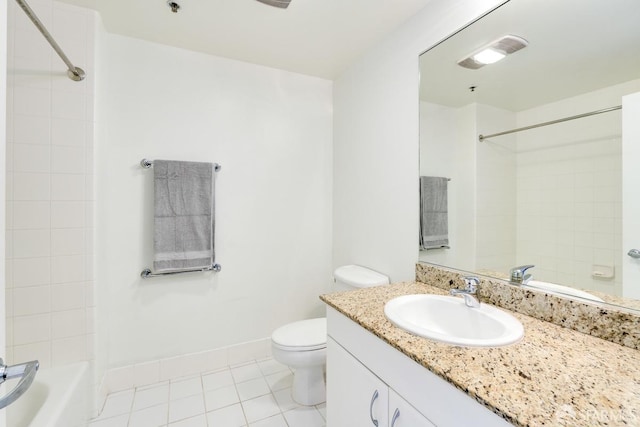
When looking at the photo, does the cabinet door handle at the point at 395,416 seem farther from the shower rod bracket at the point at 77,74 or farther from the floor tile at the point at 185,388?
the shower rod bracket at the point at 77,74

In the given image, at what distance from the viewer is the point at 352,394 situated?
109cm

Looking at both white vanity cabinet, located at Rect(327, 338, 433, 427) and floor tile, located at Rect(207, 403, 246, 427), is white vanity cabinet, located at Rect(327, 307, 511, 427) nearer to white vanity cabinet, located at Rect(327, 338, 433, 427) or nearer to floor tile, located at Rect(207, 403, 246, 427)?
white vanity cabinet, located at Rect(327, 338, 433, 427)

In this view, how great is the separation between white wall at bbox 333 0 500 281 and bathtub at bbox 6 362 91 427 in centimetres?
175

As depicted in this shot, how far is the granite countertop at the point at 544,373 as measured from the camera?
56cm

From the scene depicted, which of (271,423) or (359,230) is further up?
(359,230)

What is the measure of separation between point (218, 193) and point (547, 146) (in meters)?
1.90

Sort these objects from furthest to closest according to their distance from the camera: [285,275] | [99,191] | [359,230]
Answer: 1. [285,275]
2. [359,230]
3. [99,191]

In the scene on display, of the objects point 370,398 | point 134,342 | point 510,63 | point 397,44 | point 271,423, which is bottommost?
point 271,423

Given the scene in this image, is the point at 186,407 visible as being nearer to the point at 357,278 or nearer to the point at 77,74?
the point at 357,278

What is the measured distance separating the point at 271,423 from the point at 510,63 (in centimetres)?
214

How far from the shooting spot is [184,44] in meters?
1.89

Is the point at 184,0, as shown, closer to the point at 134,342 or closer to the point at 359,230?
the point at 359,230

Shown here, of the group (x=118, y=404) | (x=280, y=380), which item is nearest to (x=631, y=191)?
(x=280, y=380)

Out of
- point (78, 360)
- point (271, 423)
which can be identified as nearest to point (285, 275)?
point (271, 423)
